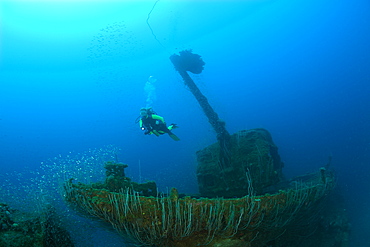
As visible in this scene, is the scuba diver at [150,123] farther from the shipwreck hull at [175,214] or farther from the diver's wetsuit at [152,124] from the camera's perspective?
the shipwreck hull at [175,214]

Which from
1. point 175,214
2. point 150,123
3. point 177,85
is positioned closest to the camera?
point 175,214

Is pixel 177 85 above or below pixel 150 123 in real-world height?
above

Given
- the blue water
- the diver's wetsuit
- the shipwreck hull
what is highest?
the blue water

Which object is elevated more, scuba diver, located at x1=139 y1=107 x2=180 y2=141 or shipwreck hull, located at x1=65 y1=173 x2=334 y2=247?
scuba diver, located at x1=139 y1=107 x2=180 y2=141

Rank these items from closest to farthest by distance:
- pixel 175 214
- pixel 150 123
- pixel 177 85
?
pixel 175 214 < pixel 150 123 < pixel 177 85

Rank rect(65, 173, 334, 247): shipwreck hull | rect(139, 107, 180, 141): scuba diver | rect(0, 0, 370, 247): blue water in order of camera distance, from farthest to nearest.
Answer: rect(0, 0, 370, 247): blue water < rect(139, 107, 180, 141): scuba diver < rect(65, 173, 334, 247): shipwreck hull

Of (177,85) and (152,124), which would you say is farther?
(177,85)

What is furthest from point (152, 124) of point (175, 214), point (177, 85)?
point (177, 85)

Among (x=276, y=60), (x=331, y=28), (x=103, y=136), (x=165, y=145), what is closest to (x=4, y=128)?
(x=103, y=136)

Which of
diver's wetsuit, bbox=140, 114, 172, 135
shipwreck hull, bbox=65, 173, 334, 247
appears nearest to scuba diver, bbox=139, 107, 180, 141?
diver's wetsuit, bbox=140, 114, 172, 135

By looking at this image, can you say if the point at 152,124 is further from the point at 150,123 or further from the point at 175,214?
the point at 175,214

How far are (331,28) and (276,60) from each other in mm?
29224

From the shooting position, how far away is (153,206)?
405 centimetres

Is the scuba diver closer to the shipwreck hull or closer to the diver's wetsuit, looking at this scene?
the diver's wetsuit
